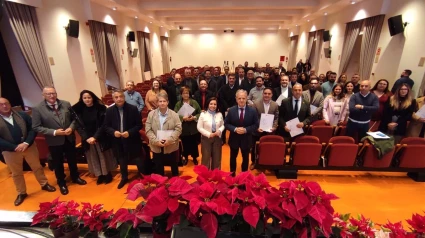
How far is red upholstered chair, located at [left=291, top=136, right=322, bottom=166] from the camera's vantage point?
3262mm

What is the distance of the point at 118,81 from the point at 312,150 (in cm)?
820

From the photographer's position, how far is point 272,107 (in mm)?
3381

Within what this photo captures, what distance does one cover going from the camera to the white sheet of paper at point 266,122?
3.27 meters

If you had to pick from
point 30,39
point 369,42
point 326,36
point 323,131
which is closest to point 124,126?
point 323,131

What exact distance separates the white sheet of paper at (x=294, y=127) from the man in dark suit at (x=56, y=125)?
317 cm

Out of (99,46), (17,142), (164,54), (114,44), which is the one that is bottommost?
(17,142)

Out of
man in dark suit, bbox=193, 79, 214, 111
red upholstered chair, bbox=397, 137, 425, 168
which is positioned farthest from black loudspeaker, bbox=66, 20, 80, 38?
red upholstered chair, bbox=397, 137, 425, 168

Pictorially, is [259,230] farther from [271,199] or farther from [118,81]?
[118,81]

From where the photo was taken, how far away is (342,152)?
10.8 ft

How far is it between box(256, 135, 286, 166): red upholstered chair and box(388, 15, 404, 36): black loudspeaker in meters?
5.47

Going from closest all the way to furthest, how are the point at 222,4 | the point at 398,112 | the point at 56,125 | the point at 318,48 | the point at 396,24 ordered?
the point at 56,125 < the point at 398,112 < the point at 396,24 < the point at 222,4 < the point at 318,48

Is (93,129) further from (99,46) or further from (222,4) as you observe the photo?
(222,4)

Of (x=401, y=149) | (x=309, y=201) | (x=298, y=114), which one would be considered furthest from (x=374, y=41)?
(x=309, y=201)

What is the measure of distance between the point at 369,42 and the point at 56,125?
8.87 m
